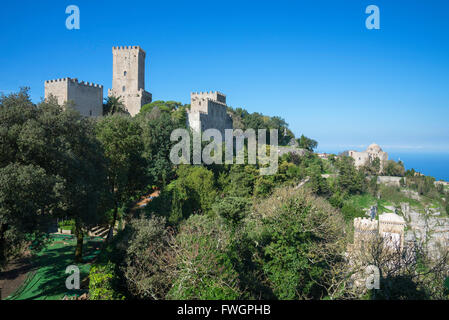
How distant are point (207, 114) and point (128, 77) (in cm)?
1347

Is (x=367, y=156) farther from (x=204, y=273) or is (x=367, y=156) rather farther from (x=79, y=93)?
(x=204, y=273)

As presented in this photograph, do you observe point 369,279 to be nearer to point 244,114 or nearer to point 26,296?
point 26,296

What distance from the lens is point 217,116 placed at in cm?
3416

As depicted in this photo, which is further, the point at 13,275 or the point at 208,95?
the point at 208,95

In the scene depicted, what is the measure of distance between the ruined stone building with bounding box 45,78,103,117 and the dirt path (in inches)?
682

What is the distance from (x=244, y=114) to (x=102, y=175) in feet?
123

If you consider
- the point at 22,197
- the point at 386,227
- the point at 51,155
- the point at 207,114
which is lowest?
the point at 386,227

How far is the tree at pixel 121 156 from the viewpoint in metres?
16.8

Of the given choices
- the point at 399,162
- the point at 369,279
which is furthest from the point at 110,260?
the point at 399,162

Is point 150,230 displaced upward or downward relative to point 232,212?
downward

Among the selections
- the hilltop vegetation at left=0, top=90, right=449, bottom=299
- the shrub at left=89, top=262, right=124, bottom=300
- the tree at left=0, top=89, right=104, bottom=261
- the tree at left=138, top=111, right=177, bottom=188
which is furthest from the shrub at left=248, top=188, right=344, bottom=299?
the tree at left=138, top=111, right=177, bottom=188

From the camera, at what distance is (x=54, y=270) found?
12.5m

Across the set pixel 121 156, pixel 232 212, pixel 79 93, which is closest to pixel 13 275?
pixel 121 156

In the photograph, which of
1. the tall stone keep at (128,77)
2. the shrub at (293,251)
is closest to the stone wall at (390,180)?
the shrub at (293,251)
